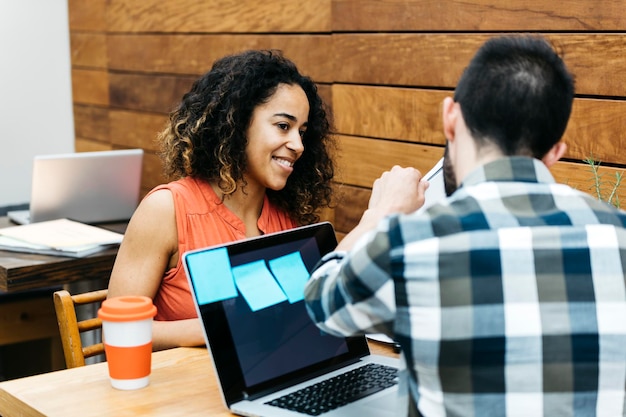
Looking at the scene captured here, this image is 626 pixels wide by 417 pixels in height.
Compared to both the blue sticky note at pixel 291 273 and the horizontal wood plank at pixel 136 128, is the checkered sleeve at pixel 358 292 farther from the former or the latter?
the horizontal wood plank at pixel 136 128

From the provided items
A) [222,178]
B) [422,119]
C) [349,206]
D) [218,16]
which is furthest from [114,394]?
[218,16]

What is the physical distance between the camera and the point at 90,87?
4840 mm

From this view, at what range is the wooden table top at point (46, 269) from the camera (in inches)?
104

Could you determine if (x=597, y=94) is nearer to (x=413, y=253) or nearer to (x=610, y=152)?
(x=610, y=152)

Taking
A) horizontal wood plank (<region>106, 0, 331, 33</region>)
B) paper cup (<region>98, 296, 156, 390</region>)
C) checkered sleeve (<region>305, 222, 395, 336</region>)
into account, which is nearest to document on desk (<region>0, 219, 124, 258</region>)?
horizontal wood plank (<region>106, 0, 331, 33</region>)

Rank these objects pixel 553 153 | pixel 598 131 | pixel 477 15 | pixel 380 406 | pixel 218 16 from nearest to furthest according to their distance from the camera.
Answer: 1. pixel 553 153
2. pixel 380 406
3. pixel 598 131
4. pixel 477 15
5. pixel 218 16

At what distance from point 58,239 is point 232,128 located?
986 millimetres

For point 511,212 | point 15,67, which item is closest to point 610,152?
point 511,212

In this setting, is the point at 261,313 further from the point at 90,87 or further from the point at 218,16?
the point at 90,87

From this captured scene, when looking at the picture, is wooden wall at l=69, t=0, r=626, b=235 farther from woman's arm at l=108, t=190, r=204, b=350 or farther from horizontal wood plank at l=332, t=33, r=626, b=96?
woman's arm at l=108, t=190, r=204, b=350

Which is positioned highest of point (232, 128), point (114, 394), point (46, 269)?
point (232, 128)

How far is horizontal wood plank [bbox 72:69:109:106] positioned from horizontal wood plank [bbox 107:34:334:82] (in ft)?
0.45

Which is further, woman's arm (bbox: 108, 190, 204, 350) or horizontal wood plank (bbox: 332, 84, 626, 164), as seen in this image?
horizontal wood plank (bbox: 332, 84, 626, 164)

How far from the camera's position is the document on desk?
2766 mm
